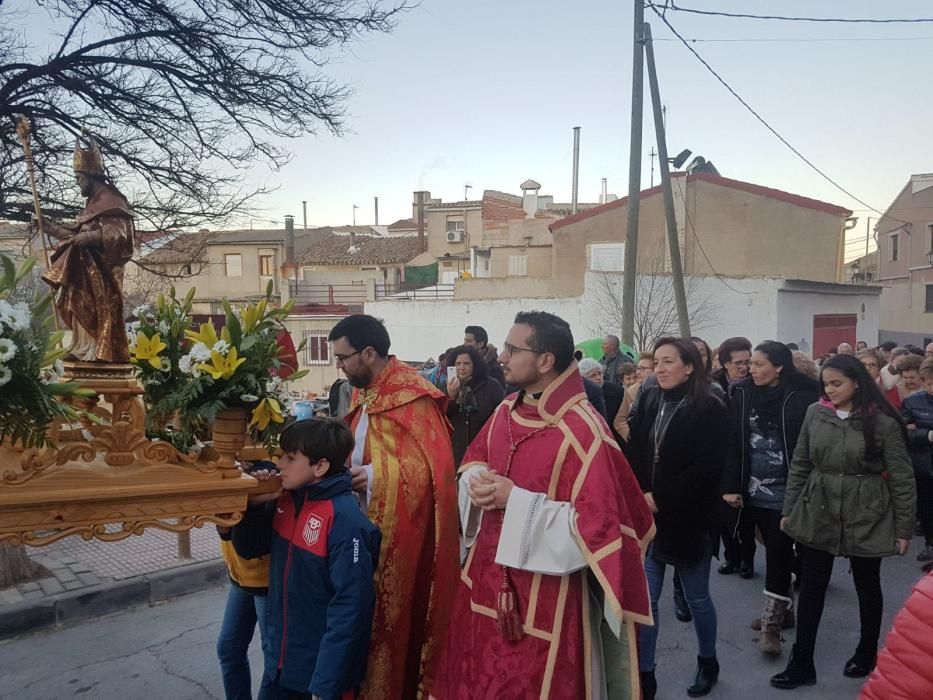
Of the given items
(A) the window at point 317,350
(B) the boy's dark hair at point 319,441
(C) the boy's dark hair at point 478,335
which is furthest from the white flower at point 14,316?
(A) the window at point 317,350

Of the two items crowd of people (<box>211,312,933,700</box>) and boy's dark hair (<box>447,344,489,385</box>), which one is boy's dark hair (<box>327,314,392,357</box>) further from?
boy's dark hair (<box>447,344,489,385</box>)

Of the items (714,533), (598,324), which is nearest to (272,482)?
(714,533)

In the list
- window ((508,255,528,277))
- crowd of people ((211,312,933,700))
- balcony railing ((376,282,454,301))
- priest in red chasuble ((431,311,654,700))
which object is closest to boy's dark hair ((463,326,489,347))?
crowd of people ((211,312,933,700))

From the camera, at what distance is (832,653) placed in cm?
479

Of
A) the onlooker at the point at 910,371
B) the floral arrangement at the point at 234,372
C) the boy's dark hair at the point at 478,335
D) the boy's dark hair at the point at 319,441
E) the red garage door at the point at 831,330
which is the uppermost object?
the floral arrangement at the point at 234,372

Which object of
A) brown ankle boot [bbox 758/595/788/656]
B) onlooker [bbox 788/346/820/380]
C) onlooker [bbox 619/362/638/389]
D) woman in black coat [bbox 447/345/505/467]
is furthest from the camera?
onlooker [bbox 619/362/638/389]

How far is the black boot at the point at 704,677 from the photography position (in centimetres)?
427

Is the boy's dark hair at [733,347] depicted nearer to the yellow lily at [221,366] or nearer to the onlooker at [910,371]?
the onlooker at [910,371]

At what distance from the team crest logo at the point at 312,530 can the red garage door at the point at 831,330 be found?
69.0ft

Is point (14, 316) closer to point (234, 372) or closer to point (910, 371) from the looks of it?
point (234, 372)

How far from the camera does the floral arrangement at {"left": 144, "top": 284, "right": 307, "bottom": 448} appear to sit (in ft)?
9.75

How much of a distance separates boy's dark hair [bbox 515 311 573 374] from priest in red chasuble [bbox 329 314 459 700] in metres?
0.99

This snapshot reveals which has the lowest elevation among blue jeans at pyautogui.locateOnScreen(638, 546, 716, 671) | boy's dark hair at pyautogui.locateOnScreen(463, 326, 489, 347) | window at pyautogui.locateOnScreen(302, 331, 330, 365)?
window at pyautogui.locateOnScreen(302, 331, 330, 365)

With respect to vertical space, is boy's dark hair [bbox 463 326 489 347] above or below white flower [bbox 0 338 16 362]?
below
